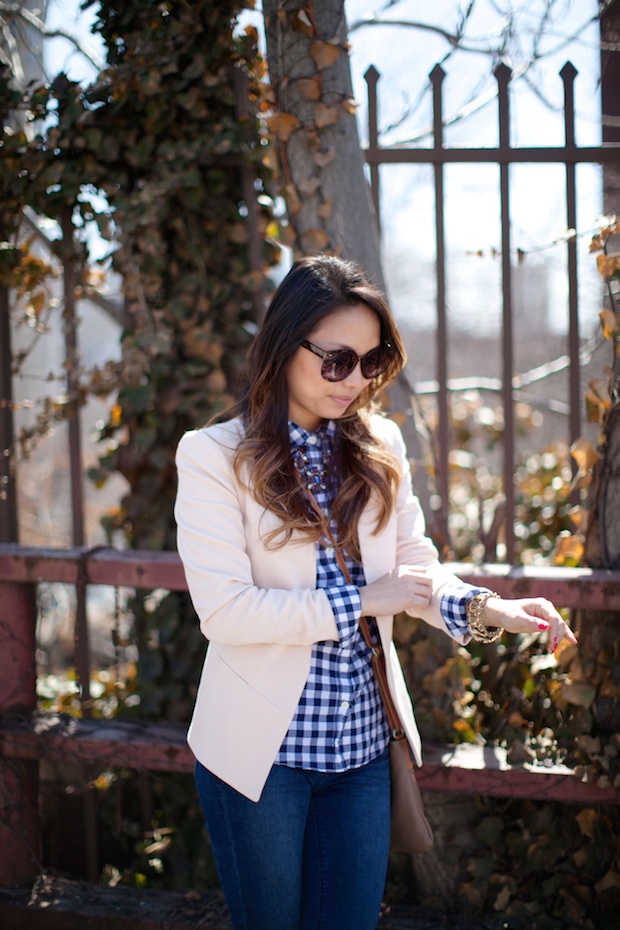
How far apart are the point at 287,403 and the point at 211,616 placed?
0.50 m

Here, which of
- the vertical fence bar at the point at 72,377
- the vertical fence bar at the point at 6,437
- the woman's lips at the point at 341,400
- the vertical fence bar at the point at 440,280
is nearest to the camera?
Answer: the woman's lips at the point at 341,400

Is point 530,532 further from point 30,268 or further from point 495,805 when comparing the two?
point 30,268

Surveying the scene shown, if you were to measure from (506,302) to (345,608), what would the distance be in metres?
1.25

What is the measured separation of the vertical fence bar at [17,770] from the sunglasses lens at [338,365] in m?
1.42

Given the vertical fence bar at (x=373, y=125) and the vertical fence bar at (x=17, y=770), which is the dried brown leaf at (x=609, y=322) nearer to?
the vertical fence bar at (x=373, y=125)

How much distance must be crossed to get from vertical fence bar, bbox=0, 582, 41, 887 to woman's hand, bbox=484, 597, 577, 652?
1601 mm

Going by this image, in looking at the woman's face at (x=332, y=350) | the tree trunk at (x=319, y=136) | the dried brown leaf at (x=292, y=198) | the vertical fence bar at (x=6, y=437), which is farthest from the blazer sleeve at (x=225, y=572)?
the vertical fence bar at (x=6, y=437)

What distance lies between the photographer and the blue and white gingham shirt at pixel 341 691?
1706 millimetres

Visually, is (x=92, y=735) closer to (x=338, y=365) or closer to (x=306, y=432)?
(x=306, y=432)

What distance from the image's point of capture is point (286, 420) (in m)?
1.83

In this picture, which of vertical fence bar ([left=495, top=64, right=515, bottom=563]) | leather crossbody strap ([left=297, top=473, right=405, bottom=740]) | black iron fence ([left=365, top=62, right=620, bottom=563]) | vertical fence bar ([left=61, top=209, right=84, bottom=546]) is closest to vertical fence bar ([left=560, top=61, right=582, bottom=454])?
black iron fence ([left=365, top=62, right=620, bottom=563])

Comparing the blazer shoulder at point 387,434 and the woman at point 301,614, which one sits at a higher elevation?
the blazer shoulder at point 387,434

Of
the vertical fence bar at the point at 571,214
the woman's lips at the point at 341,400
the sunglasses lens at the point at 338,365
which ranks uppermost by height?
the vertical fence bar at the point at 571,214

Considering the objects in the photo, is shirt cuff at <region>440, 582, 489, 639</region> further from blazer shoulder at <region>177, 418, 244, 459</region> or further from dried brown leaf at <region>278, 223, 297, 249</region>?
dried brown leaf at <region>278, 223, 297, 249</region>
